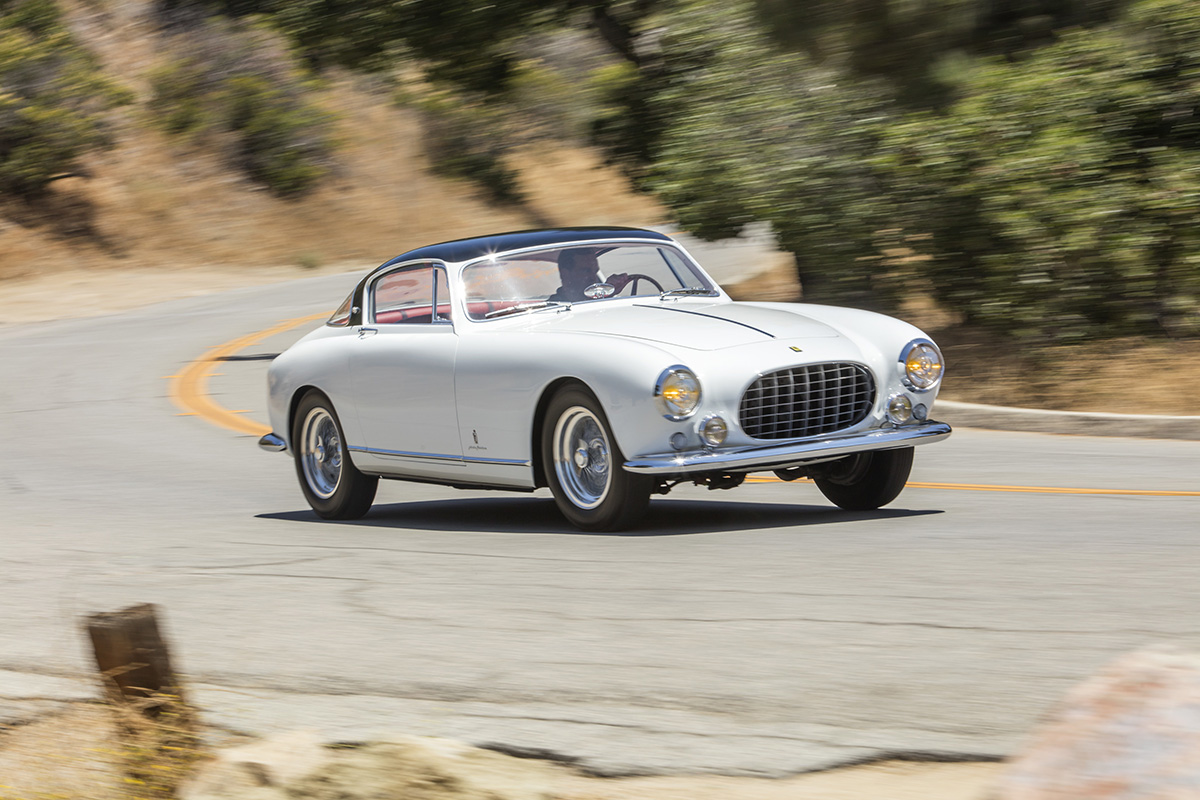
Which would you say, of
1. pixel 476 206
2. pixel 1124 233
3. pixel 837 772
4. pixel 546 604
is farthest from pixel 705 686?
pixel 476 206

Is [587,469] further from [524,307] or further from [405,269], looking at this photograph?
[405,269]

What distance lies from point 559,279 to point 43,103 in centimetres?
3462

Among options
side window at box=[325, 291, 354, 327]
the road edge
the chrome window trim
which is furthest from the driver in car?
the road edge

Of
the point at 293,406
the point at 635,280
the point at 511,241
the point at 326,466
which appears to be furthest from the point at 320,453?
the point at 635,280

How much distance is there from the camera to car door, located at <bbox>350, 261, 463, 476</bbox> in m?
8.66

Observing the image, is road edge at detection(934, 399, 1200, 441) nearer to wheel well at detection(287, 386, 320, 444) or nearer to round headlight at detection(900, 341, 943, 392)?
round headlight at detection(900, 341, 943, 392)

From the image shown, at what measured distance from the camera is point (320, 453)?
9891 millimetres

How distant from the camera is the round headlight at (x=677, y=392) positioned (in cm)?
733

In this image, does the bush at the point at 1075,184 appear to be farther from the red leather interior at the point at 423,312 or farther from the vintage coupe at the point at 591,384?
the red leather interior at the point at 423,312

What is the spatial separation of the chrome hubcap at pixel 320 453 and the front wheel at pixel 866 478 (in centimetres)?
298

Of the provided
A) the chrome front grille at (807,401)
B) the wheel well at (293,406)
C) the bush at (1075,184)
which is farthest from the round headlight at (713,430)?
the bush at (1075,184)

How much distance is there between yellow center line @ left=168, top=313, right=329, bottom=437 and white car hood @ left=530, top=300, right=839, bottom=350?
693 cm

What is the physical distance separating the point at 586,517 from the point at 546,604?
1.63 metres

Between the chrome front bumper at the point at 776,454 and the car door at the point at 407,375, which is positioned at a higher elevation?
the car door at the point at 407,375
